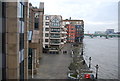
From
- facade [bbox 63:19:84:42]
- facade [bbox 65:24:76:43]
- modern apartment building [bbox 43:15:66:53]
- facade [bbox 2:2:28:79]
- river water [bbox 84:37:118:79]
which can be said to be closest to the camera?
facade [bbox 2:2:28:79]

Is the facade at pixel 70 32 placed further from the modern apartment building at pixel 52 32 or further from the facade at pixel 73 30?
the modern apartment building at pixel 52 32

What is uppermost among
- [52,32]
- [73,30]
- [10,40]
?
[73,30]

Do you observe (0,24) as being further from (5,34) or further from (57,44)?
(57,44)

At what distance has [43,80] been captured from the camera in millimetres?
22250

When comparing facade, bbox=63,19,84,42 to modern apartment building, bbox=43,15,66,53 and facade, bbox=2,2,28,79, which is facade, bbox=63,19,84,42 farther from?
facade, bbox=2,2,28,79

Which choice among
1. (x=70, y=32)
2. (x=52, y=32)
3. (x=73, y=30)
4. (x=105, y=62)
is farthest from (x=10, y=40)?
(x=73, y=30)

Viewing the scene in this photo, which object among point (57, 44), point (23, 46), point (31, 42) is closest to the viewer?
point (23, 46)

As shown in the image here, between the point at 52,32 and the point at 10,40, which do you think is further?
the point at 52,32

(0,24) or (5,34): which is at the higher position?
(0,24)

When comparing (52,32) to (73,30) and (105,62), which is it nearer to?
(105,62)

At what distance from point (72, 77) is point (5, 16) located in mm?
14526

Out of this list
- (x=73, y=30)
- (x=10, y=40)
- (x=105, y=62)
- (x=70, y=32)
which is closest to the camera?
(x=10, y=40)

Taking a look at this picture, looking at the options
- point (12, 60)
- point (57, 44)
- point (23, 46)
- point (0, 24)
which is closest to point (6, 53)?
point (12, 60)

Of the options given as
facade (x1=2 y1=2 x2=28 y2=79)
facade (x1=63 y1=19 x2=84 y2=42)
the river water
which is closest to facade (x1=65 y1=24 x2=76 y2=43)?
facade (x1=63 y1=19 x2=84 y2=42)
